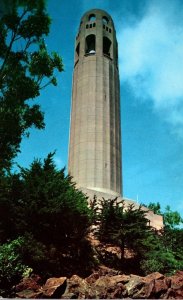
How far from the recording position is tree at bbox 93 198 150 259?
80.3 ft

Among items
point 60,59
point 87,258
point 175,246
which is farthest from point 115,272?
point 60,59

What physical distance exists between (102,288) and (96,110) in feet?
100

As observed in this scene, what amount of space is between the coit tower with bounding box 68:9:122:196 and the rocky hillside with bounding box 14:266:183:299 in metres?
22.5

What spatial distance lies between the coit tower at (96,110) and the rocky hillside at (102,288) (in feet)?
73.7

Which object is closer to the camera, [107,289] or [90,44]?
[107,289]

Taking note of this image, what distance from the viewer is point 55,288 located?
50.6ft

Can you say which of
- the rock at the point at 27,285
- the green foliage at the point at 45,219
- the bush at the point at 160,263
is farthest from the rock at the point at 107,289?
the bush at the point at 160,263

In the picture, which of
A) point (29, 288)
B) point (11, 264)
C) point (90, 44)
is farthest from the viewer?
point (90, 44)

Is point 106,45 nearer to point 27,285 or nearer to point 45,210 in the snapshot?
point 45,210

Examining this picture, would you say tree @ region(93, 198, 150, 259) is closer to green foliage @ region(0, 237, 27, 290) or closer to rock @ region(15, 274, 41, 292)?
green foliage @ region(0, 237, 27, 290)

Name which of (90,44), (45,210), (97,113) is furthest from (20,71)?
(90,44)

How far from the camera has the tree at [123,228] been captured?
24469mm

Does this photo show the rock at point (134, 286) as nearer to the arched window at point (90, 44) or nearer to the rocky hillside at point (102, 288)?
the rocky hillside at point (102, 288)

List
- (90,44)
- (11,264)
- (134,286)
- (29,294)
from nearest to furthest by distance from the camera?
(29,294) < (134,286) < (11,264) < (90,44)
